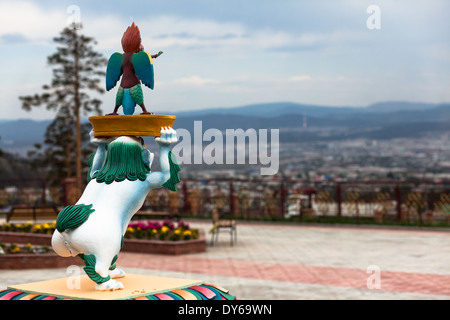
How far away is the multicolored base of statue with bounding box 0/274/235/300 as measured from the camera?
482cm

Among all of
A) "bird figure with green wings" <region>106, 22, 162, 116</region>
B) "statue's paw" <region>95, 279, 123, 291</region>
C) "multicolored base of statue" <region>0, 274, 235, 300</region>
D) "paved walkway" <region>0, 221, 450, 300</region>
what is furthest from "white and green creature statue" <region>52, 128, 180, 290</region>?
"paved walkway" <region>0, 221, 450, 300</region>

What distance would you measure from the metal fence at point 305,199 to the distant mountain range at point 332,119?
42440mm

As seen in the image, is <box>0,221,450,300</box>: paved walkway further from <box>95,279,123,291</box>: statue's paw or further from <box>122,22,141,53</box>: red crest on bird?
<box>122,22,141,53</box>: red crest on bird

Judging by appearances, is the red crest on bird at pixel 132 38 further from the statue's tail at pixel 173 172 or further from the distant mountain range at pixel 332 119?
the distant mountain range at pixel 332 119

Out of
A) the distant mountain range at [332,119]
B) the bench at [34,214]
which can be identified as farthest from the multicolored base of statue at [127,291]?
the distant mountain range at [332,119]

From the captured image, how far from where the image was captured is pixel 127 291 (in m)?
4.91

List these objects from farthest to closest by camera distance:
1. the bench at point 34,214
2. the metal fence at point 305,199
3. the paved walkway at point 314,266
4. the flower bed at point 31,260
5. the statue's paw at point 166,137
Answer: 1. the metal fence at point 305,199
2. the bench at point 34,214
3. the flower bed at point 31,260
4. the paved walkway at point 314,266
5. the statue's paw at point 166,137

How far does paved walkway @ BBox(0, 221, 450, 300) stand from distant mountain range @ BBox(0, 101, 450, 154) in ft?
159

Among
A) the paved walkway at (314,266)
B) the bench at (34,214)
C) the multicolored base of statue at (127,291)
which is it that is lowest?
the paved walkway at (314,266)

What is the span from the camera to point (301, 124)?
78062 millimetres

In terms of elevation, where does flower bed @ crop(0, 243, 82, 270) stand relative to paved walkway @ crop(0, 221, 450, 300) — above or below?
above

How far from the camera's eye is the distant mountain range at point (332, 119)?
71.6m

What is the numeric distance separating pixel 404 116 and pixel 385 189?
220 ft

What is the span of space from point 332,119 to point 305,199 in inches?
2623
